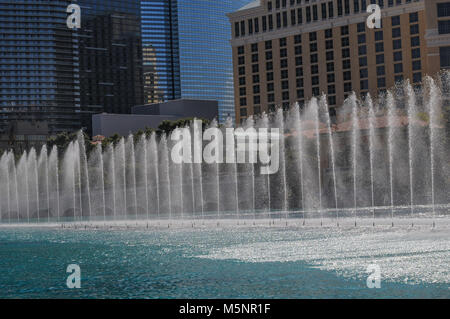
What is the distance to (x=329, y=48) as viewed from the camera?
11200 centimetres

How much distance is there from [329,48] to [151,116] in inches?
1758

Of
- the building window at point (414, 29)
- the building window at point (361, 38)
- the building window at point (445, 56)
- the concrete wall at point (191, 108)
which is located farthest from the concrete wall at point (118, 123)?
the building window at point (445, 56)

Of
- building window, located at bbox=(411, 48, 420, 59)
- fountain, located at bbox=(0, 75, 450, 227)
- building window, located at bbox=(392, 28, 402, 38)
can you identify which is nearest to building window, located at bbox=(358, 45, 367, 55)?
building window, located at bbox=(392, 28, 402, 38)

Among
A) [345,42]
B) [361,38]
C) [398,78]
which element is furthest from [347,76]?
[398,78]

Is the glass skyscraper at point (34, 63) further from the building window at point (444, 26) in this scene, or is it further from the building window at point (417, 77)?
the building window at point (444, 26)

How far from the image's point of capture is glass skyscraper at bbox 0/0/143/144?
169 metres

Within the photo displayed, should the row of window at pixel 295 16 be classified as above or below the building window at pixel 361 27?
above

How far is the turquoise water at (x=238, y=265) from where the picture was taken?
2239cm

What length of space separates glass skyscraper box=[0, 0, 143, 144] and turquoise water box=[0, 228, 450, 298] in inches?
4982

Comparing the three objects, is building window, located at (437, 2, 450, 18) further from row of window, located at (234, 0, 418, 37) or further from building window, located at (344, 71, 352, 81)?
building window, located at (344, 71, 352, 81)

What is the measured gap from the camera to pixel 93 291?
2370 cm

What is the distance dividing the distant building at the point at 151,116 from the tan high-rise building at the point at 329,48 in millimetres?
19827

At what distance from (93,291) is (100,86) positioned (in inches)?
6523
